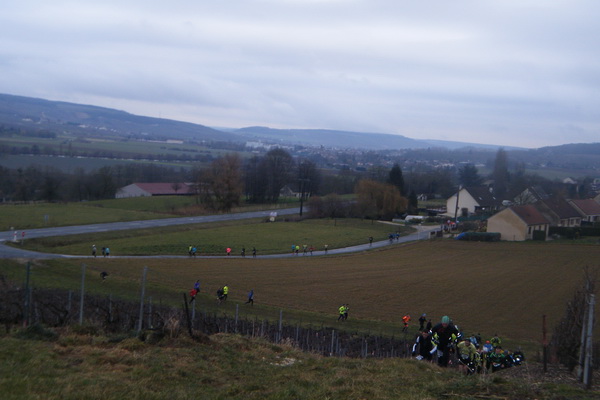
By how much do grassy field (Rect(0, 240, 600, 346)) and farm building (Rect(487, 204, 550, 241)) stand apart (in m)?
8.19

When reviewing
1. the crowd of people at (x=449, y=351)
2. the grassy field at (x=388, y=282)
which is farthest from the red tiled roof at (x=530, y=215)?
the crowd of people at (x=449, y=351)

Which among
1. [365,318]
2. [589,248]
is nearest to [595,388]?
[365,318]

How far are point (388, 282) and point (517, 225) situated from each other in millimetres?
25951

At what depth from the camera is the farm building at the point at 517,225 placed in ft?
172

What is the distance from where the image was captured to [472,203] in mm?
79875

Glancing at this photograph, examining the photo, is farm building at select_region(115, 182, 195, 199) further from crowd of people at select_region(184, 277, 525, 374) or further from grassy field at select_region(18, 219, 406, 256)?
crowd of people at select_region(184, 277, 525, 374)

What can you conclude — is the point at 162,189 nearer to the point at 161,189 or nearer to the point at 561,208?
the point at 161,189

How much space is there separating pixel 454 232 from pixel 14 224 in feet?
134

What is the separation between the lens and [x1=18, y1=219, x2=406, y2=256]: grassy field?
4097cm

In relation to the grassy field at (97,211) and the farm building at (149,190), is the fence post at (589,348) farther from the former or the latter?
the farm building at (149,190)

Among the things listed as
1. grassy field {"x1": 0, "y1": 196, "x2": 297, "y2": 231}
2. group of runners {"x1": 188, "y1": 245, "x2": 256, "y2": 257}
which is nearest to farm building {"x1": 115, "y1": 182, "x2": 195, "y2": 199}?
grassy field {"x1": 0, "y1": 196, "x2": 297, "y2": 231}

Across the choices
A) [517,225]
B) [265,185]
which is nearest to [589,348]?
[517,225]

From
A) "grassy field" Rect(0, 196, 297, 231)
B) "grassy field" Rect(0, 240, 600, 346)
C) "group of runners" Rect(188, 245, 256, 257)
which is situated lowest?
"grassy field" Rect(0, 196, 297, 231)

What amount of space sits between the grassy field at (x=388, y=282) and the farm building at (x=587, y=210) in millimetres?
25243
